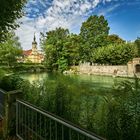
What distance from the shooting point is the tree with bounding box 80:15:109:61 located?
188ft

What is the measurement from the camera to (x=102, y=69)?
5088cm

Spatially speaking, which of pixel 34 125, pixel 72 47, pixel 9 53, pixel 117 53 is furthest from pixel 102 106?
pixel 9 53

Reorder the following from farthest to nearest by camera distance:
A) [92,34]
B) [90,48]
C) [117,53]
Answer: [92,34], [90,48], [117,53]

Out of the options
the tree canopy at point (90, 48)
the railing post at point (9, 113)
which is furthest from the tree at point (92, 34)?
the railing post at point (9, 113)

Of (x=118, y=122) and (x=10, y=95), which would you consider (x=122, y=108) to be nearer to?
(x=118, y=122)

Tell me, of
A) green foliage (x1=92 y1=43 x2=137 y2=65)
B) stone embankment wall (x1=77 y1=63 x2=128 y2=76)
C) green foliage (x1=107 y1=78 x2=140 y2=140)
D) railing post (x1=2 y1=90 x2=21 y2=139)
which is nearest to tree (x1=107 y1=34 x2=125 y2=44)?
green foliage (x1=92 y1=43 x2=137 y2=65)

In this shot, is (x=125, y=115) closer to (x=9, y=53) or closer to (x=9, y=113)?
(x=9, y=113)

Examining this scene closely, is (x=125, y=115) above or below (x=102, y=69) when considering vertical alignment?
below

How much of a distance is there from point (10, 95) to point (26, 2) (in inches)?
358

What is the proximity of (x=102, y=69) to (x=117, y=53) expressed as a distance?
4.59m

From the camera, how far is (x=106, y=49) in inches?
1986

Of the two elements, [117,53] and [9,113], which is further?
[117,53]

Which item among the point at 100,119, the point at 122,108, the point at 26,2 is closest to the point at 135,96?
the point at 122,108

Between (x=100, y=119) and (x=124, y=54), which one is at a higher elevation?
Result: (x=124, y=54)
